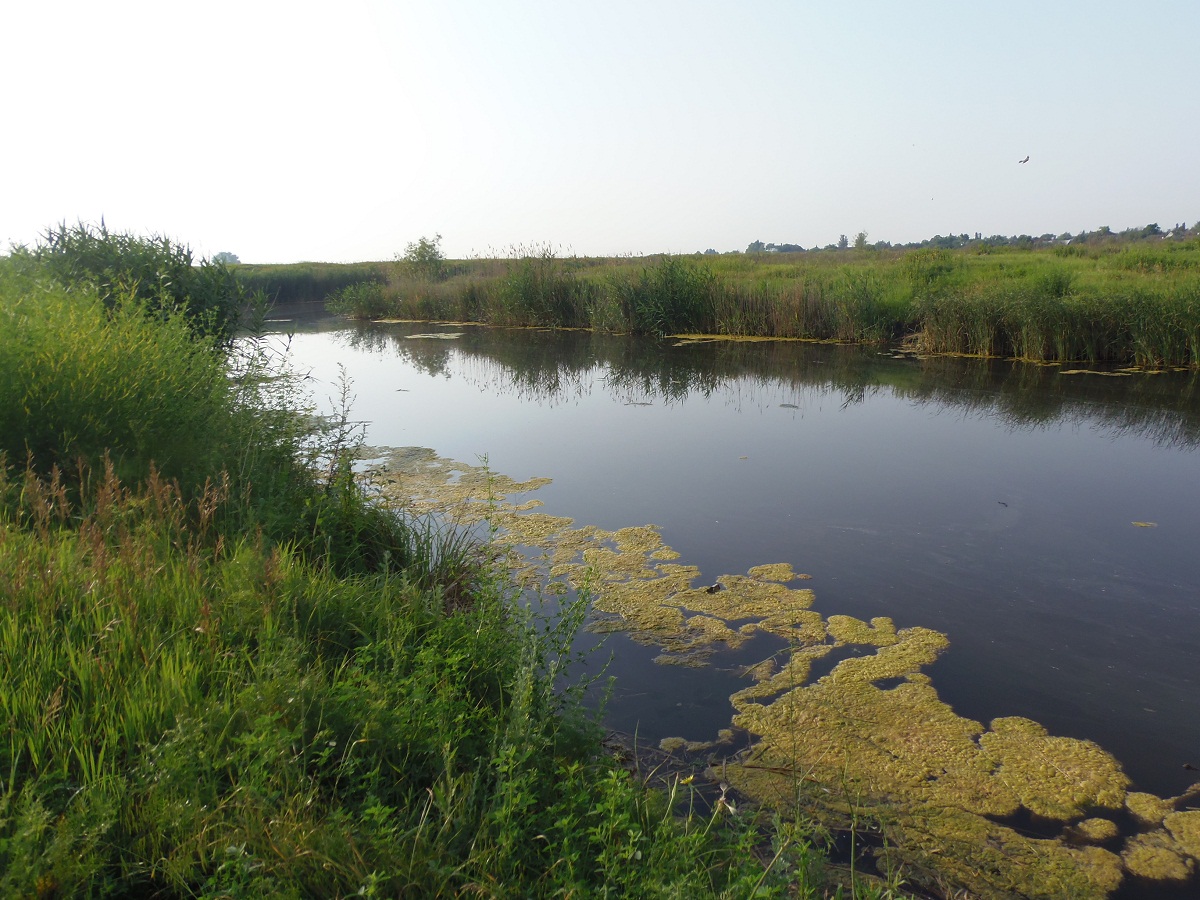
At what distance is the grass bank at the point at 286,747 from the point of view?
1570 millimetres

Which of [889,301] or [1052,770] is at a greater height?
[889,301]

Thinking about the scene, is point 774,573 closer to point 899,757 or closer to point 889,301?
point 899,757

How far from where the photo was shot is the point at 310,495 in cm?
414

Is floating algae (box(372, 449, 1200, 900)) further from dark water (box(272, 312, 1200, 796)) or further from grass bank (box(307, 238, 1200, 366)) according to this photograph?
grass bank (box(307, 238, 1200, 366))

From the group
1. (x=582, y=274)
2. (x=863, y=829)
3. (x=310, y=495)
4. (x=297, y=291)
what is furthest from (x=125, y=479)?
(x=297, y=291)

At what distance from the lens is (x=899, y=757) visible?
9.00ft

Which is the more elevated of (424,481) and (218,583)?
(218,583)

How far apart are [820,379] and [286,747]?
382 inches

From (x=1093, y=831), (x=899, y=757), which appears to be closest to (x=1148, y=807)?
(x=1093, y=831)

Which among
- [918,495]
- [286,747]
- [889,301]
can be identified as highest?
[889,301]

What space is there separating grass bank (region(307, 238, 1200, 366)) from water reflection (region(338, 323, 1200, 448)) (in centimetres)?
58

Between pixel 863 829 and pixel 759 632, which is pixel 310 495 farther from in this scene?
pixel 863 829

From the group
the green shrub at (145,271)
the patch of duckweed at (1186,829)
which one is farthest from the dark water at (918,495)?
the green shrub at (145,271)

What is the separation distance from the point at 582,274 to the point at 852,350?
26.4 ft
